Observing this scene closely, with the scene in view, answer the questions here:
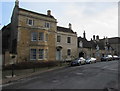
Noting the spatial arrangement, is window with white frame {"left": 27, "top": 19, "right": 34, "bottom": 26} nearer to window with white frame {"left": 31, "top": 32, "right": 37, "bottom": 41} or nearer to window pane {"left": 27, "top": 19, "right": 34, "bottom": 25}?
window pane {"left": 27, "top": 19, "right": 34, "bottom": 25}

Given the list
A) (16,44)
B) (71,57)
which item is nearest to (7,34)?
(16,44)

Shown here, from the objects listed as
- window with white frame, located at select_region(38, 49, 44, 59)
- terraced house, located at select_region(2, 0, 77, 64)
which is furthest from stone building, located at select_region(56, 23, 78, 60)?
window with white frame, located at select_region(38, 49, 44, 59)

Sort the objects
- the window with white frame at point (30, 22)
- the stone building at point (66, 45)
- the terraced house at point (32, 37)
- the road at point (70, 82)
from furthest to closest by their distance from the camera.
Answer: the stone building at point (66, 45) < the window with white frame at point (30, 22) < the terraced house at point (32, 37) < the road at point (70, 82)

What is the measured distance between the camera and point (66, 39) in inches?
1655

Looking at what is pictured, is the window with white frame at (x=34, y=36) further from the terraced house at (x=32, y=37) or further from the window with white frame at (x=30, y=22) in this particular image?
the window with white frame at (x=30, y=22)

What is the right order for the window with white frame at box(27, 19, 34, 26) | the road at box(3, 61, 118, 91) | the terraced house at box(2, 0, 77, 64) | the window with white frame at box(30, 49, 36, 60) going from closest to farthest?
the road at box(3, 61, 118, 91), the terraced house at box(2, 0, 77, 64), the window with white frame at box(30, 49, 36, 60), the window with white frame at box(27, 19, 34, 26)

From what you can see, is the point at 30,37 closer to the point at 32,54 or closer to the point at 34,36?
the point at 34,36

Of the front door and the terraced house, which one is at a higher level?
the terraced house

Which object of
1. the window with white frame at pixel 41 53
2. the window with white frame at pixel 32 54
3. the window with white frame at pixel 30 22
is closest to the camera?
the window with white frame at pixel 32 54

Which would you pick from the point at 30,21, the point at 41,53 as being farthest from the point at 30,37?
the point at 41,53

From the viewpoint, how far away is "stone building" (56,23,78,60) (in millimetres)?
40062

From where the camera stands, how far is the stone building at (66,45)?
131ft

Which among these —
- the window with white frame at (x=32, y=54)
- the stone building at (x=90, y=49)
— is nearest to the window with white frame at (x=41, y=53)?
the window with white frame at (x=32, y=54)

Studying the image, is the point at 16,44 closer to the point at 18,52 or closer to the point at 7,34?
the point at 18,52
